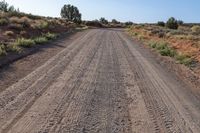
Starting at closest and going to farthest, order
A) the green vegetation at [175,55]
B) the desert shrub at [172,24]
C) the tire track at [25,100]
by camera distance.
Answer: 1. the tire track at [25,100]
2. the green vegetation at [175,55]
3. the desert shrub at [172,24]

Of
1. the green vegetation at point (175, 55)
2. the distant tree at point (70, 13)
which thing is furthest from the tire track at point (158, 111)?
the distant tree at point (70, 13)

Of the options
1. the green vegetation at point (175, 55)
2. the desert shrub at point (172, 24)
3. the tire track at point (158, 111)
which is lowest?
the desert shrub at point (172, 24)

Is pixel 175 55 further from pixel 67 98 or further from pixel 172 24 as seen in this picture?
pixel 172 24

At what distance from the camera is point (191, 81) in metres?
15.1

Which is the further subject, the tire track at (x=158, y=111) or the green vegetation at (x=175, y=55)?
the green vegetation at (x=175, y=55)

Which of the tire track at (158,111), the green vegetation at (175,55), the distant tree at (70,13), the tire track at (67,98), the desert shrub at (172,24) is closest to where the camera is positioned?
the tire track at (67,98)

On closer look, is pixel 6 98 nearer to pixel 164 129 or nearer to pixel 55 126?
pixel 55 126

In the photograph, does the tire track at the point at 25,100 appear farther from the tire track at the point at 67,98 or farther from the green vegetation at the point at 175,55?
the green vegetation at the point at 175,55

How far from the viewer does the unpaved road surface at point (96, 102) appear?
311 inches

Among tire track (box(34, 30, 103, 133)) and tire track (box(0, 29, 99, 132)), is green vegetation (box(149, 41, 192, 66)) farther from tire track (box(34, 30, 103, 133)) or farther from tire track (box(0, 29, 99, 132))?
tire track (box(0, 29, 99, 132))

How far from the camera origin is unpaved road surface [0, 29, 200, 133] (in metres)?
7.90

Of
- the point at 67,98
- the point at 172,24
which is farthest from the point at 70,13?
the point at 67,98

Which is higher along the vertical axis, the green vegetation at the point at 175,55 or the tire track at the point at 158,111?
the tire track at the point at 158,111

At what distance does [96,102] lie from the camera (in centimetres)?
995
